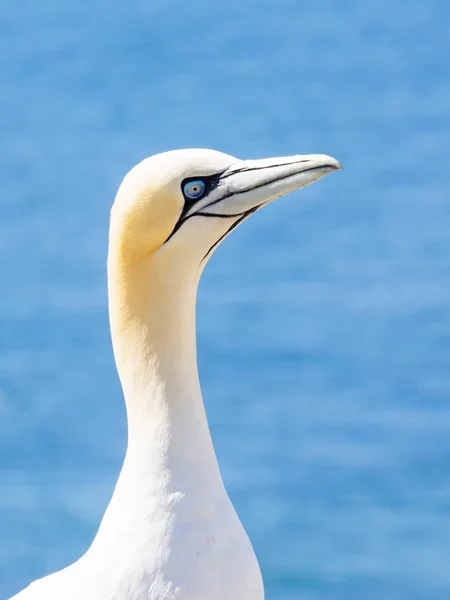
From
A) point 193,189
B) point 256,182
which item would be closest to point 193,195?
point 193,189

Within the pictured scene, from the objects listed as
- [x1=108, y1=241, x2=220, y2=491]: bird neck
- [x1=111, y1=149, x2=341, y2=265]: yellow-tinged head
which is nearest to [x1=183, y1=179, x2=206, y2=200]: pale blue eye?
[x1=111, y1=149, x2=341, y2=265]: yellow-tinged head

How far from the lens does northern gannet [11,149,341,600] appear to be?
3.79 metres

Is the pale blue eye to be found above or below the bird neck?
above

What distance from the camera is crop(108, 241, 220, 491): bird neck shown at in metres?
3.86

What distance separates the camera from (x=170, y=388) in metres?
3.88

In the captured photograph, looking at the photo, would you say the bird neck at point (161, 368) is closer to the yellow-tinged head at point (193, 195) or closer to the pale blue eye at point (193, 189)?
the yellow-tinged head at point (193, 195)

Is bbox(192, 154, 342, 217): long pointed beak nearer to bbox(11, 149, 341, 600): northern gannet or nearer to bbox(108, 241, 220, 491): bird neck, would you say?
bbox(11, 149, 341, 600): northern gannet

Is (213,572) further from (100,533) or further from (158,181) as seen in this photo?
(158,181)

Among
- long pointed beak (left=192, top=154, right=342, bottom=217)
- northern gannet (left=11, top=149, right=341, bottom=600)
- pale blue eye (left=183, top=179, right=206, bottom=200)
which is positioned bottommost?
northern gannet (left=11, top=149, right=341, bottom=600)

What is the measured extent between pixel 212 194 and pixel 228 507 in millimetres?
824

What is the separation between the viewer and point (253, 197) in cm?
386

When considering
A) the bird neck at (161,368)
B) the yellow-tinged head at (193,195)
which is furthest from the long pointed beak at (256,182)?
the bird neck at (161,368)

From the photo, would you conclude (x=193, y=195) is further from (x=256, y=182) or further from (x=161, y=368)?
(x=161, y=368)

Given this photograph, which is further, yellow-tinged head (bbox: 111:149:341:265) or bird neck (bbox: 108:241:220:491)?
bird neck (bbox: 108:241:220:491)
